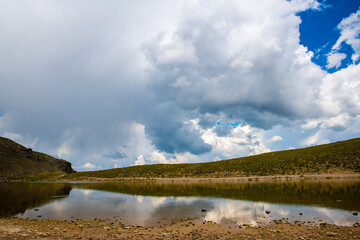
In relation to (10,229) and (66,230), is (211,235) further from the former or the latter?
(10,229)

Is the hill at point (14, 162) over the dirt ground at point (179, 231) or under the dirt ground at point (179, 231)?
over

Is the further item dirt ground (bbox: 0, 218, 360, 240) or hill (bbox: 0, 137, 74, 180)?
hill (bbox: 0, 137, 74, 180)

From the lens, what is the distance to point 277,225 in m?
16.8

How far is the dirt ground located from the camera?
14195mm

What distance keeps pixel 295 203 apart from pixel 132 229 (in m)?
19.0

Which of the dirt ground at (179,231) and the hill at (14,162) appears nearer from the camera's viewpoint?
the dirt ground at (179,231)

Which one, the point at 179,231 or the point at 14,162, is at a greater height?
the point at 14,162

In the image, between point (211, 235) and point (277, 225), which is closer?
point (211, 235)

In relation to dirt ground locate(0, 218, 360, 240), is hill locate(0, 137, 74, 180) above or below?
above

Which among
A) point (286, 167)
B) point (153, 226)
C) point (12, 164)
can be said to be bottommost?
point (153, 226)

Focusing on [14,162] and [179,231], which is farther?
[14,162]

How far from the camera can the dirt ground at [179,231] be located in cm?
1420

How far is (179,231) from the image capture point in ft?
53.0

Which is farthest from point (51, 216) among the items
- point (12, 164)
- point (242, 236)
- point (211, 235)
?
point (12, 164)
